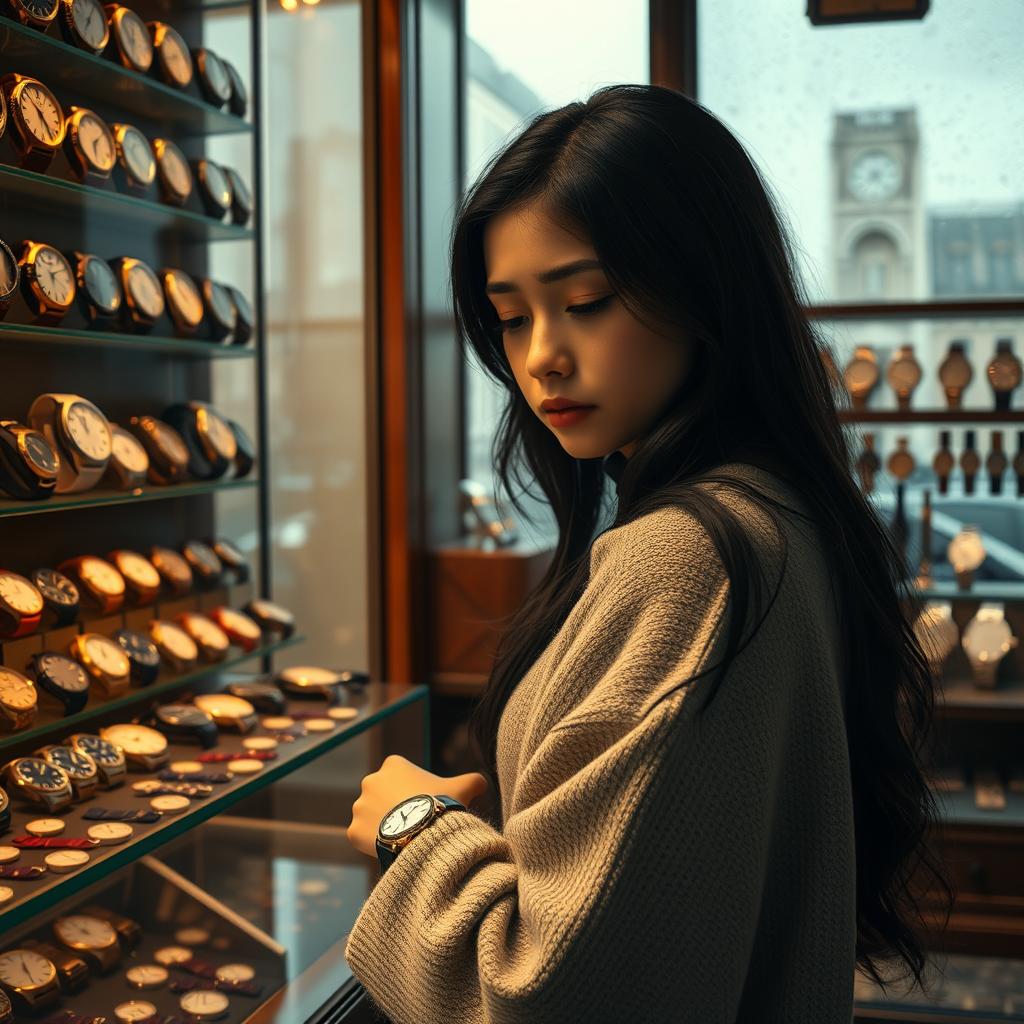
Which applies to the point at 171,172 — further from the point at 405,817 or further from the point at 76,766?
the point at 405,817

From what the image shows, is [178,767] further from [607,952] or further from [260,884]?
[607,952]

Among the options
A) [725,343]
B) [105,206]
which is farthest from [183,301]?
[725,343]

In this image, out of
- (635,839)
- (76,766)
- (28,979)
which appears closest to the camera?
(635,839)

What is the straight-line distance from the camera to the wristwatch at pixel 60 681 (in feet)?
5.99

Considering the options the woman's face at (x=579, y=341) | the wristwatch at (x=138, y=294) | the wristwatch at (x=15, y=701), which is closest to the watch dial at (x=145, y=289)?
the wristwatch at (x=138, y=294)

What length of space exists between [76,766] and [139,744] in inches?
6.6

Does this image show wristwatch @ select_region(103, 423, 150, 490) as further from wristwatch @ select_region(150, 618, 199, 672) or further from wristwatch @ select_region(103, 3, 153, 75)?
wristwatch @ select_region(103, 3, 153, 75)

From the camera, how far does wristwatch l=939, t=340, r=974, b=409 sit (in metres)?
3.33

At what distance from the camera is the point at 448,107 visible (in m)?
3.62

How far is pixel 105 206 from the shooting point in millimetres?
2090

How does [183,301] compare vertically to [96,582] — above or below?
above

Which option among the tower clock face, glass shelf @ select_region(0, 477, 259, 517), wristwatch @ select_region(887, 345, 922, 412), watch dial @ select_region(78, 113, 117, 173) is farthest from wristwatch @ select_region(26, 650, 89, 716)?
the tower clock face

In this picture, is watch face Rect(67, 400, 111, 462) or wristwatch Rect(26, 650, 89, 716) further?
watch face Rect(67, 400, 111, 462)

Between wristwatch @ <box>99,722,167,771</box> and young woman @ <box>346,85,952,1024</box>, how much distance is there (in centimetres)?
82
